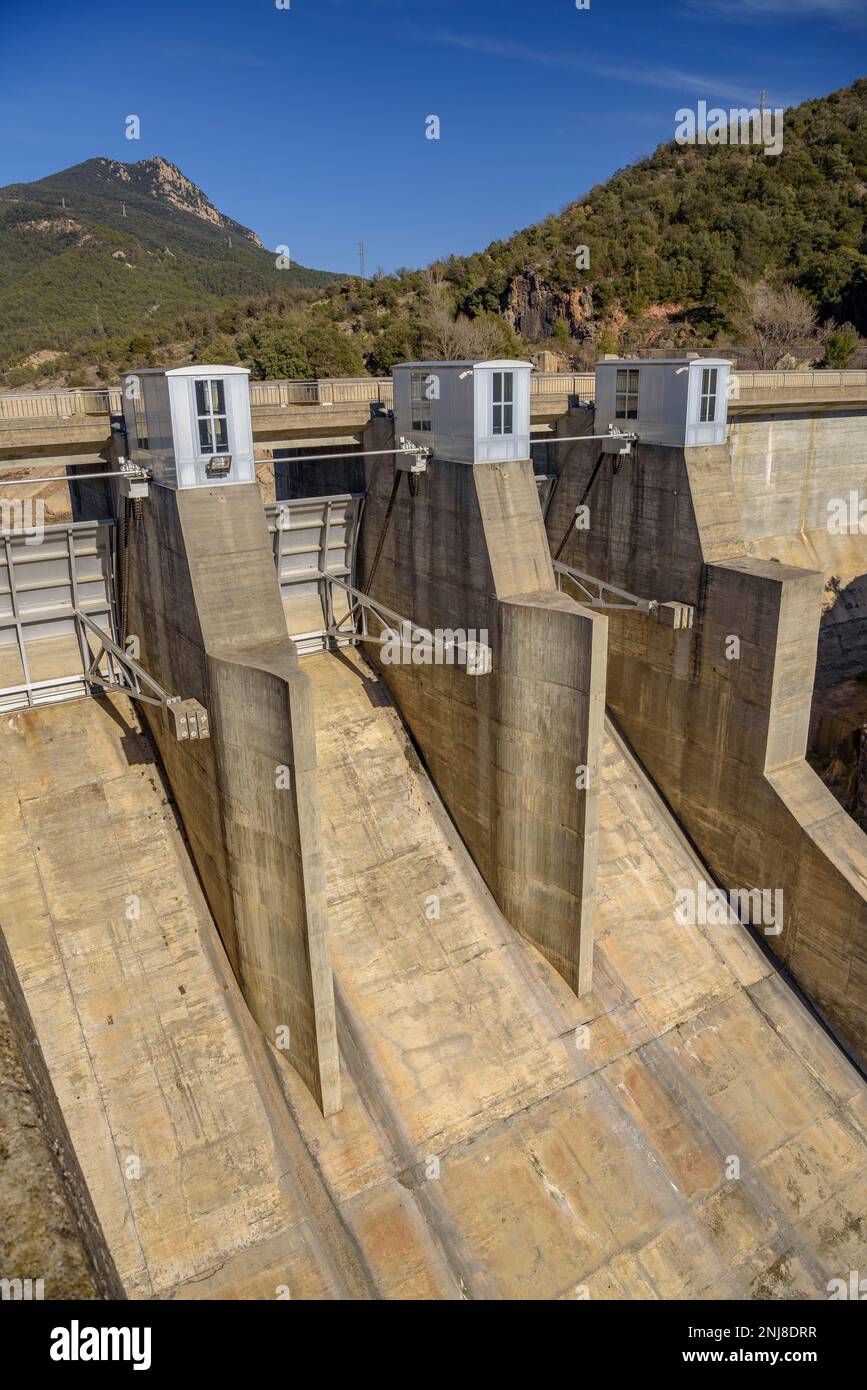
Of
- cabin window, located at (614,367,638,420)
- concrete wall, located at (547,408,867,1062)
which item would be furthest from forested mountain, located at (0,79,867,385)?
concrete wall, located at (547,408,867,1062)

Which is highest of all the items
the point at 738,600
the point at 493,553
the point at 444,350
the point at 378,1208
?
the point at 444,350

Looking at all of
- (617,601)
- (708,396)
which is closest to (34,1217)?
(617,601)

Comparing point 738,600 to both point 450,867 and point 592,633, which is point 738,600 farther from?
point 450,867

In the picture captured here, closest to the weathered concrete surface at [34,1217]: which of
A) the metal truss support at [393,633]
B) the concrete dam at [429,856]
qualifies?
the concrete dam at [429,856]

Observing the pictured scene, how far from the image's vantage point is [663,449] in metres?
15.5

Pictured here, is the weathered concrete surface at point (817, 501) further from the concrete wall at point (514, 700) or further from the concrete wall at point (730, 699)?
the concrete wall at point (514, 700)

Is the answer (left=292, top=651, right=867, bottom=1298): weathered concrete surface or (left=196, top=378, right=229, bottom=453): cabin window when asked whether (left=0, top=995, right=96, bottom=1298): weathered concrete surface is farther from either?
(left=196, top=378, right=229, bottom=453): cabin window

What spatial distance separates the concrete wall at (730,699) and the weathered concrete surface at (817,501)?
18.5 feet

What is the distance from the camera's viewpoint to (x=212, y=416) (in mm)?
11820

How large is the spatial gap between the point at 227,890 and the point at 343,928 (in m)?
2.14

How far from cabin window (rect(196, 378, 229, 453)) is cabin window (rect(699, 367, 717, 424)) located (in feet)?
27.1

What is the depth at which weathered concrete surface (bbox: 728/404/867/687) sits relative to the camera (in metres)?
20.8

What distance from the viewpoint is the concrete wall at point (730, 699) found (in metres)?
14.0
